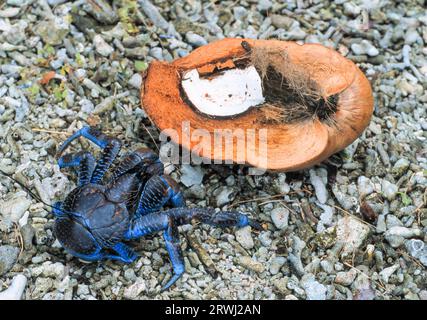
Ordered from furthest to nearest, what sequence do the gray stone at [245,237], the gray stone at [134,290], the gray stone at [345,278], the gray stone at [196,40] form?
the gray stone at [196,40] < the gray stone at [245,237] < the gray stone at [345,278] < the gray stone at [134,290]

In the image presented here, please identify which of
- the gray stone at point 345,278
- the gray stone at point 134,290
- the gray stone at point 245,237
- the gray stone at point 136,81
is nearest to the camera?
the gray stone at point 134,290

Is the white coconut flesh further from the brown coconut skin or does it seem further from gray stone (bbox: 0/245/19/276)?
gray stone (bbox: 0/245/19/276)

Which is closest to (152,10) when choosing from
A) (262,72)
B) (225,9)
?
(225,9)

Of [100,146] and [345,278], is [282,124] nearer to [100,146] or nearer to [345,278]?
[345,278]

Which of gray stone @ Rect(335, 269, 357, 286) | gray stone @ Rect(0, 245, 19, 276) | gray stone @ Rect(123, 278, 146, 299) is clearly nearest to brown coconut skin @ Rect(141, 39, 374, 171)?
gray stone @ Rect(335, 269, 357, 286)

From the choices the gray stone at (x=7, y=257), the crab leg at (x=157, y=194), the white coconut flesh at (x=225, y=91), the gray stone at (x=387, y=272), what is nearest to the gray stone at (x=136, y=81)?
the white coconut flesh at (x=225, y=91)

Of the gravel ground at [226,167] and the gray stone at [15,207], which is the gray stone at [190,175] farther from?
the gray stone at [15,207]

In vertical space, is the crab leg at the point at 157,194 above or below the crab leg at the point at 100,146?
below

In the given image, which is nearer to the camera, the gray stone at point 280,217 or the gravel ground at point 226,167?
the gravel ground at point 226,167

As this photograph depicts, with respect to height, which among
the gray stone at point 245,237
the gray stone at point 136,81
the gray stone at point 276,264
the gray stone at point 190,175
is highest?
the gray stone at point 136,81
